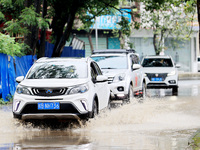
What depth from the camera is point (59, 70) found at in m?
11.6

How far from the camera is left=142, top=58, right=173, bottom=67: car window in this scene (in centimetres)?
2336

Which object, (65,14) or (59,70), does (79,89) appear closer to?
(59,70)

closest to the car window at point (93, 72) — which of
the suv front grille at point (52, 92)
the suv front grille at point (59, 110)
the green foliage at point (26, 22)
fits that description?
the suv front grille at point (52, 92)

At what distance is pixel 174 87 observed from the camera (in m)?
22.4

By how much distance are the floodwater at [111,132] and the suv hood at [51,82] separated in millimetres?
912

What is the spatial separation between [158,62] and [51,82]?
1330 cm

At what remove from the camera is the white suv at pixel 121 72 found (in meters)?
16.1

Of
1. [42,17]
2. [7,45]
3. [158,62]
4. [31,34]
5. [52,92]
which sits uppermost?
[42,17]

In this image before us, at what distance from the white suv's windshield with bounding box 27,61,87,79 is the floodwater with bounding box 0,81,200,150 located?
107 centimetres

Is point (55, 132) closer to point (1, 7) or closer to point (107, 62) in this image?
point (107, 62)

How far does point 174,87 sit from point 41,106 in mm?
12854

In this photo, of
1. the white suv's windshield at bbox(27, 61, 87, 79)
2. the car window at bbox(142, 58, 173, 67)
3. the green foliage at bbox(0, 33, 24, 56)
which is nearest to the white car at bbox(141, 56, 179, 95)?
the car window at bbox(142, 58, 173, 67)

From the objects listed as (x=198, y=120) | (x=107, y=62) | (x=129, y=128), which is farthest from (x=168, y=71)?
(x=129, y=128)

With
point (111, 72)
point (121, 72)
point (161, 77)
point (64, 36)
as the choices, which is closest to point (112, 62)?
point (111, 72)
